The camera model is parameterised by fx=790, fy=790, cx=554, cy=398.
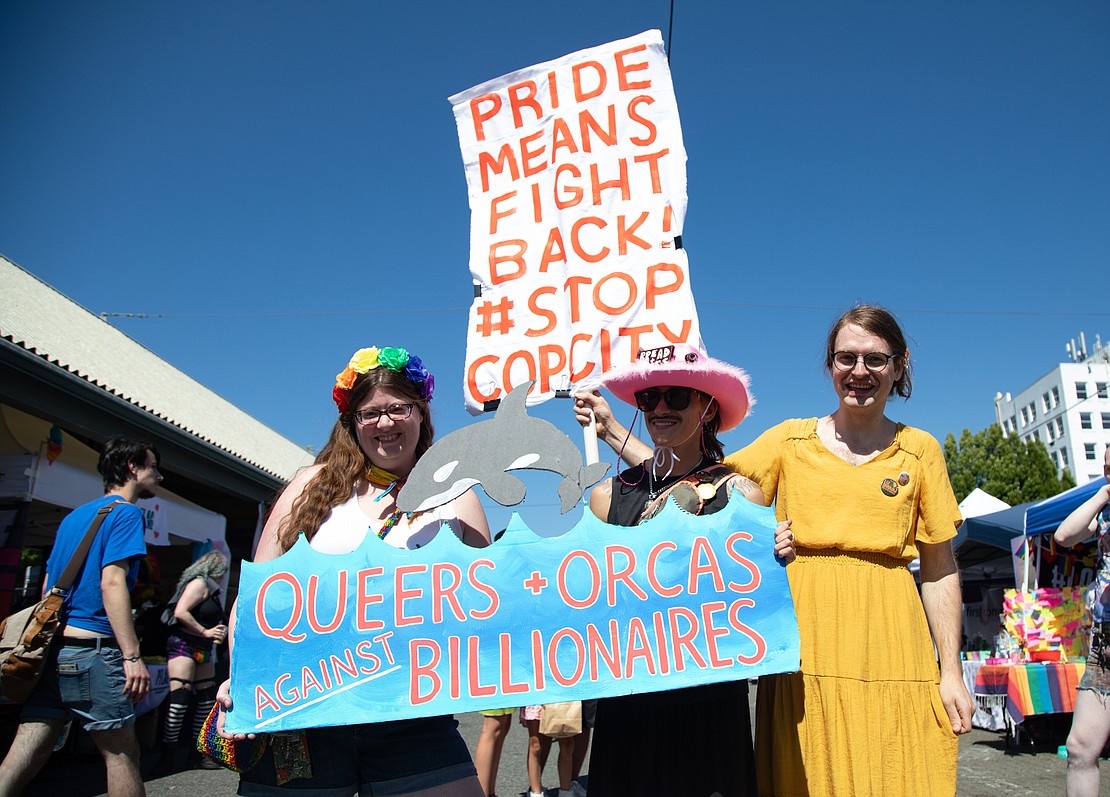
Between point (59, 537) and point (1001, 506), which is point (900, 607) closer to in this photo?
point (59, 537)

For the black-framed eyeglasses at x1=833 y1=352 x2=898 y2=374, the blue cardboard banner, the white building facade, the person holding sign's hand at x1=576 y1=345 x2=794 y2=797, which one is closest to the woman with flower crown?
the blue cardboard banner

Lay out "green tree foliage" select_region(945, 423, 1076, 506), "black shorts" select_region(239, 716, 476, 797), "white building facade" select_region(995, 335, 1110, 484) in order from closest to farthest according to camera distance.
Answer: "black shorts" select_region(239, 716, 476, 797) → "green tree foliage" select_region(945, 423, 1076, 506) → "white building facade" select_region(995, 335, 1110, 484)

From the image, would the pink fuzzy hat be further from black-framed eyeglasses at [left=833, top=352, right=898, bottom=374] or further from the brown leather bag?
the brown leather bag

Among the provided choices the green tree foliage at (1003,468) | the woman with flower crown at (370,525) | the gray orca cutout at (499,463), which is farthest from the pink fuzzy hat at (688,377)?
the green tree foliage at (1003,468)

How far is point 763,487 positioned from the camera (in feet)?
7.83

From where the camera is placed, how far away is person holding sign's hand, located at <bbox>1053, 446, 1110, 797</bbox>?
292 cm

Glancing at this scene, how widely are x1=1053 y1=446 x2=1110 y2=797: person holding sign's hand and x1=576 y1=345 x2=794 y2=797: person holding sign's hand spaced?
1744mm

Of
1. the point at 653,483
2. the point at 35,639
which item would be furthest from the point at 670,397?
the point at 35,639

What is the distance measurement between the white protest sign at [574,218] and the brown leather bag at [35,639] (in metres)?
1.70

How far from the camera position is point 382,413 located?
232cm

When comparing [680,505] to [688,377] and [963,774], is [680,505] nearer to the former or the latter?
[688,377]

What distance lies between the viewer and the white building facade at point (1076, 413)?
64.9 meters

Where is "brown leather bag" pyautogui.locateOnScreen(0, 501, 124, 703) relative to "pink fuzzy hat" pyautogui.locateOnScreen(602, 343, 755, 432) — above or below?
below

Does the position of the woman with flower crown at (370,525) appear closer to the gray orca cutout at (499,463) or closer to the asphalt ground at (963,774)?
the gray orca cutout at (499,463)
